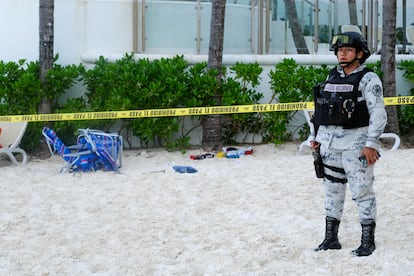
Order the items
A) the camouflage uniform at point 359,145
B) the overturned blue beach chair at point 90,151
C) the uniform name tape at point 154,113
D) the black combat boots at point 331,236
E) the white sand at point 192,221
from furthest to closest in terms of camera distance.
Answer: the uniform name tape at point 154,113 → the overturned blue beach chair at point 90,151 → the black combat boots at point 331,236 → the white sand at point 192,221 → the camouflage uniform at point 359,145

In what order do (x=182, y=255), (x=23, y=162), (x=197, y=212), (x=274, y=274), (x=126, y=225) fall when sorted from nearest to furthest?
(x=274, y=274)
(x=182, y=255)
(x=126, y=225)
(x=197, y=212)
(x=23, y=162)

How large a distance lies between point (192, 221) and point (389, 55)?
506cm

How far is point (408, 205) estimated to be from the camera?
6.22m

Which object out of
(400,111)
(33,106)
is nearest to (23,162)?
(33,106)

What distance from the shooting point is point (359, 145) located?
14.8 ft

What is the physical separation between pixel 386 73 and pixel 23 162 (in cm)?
506

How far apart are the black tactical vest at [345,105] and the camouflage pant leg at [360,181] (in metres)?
0.21

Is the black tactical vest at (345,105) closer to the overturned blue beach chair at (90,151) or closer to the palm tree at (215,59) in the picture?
the overturned blue beach chair at (90,151)

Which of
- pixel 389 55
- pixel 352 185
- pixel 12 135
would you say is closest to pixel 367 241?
pixel 352 185

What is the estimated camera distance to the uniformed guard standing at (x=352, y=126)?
4465 millimetres

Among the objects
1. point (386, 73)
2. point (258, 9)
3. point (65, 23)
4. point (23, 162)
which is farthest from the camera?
point (258, 9)

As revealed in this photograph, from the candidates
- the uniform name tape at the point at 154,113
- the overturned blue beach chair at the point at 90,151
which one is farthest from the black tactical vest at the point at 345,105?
the uniform name tape at the point at 154,113

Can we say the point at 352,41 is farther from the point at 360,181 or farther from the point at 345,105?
the point at 360,181

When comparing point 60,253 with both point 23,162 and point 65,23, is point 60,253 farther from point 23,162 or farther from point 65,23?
point 65,23
